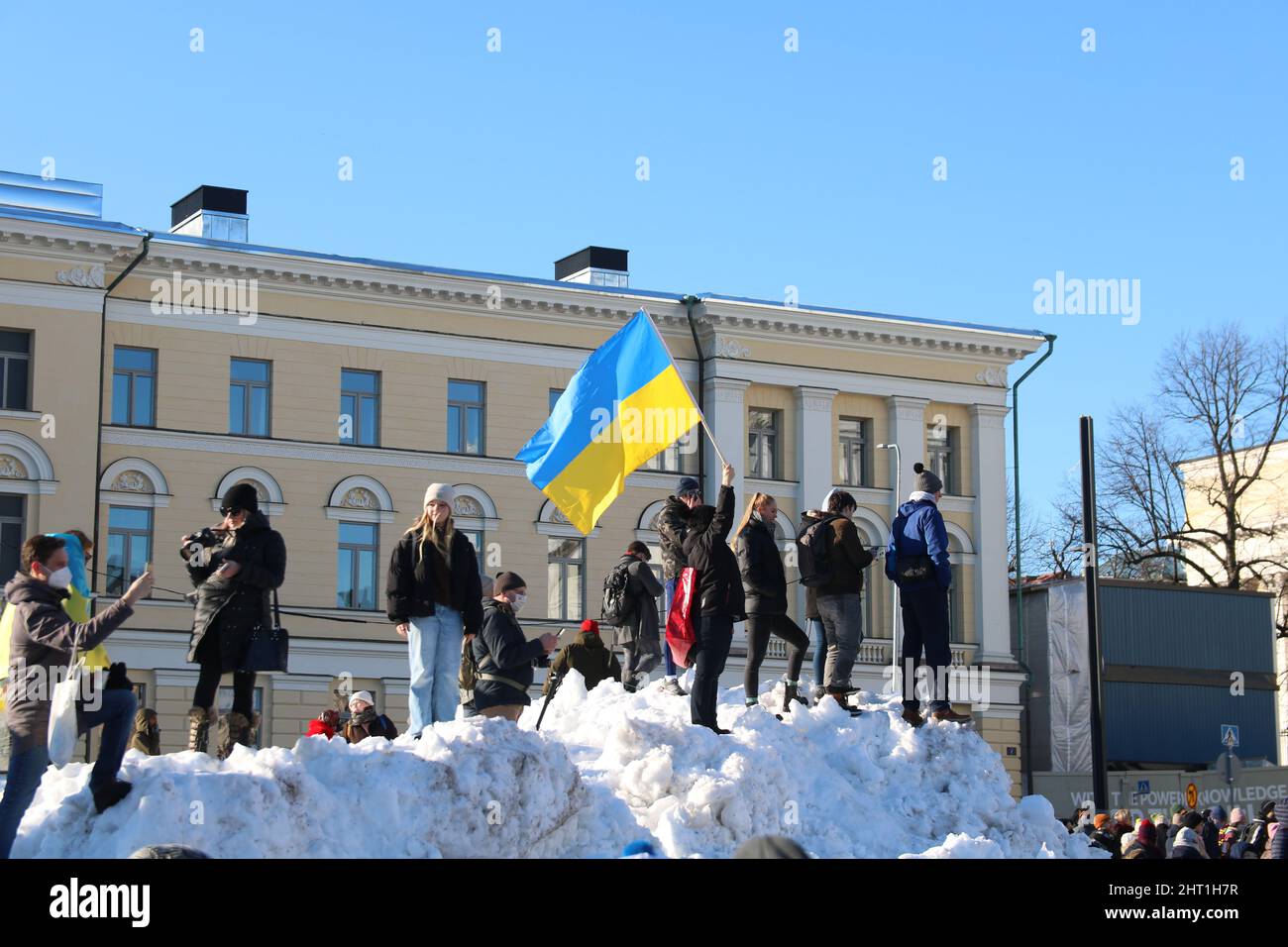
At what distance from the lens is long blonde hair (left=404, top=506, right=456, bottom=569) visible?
1212 cm

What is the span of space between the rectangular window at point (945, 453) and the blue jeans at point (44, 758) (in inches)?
1625

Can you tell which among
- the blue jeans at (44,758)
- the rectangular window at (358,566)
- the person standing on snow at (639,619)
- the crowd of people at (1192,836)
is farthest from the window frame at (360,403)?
the blue jeans at (44,758)

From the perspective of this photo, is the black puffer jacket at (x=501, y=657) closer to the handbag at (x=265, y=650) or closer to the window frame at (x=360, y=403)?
the handbag at (x=265, y=650)

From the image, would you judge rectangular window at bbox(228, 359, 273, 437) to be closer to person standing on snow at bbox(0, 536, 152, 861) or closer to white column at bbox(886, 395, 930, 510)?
white column at bbox(886, 395, 930, 510)

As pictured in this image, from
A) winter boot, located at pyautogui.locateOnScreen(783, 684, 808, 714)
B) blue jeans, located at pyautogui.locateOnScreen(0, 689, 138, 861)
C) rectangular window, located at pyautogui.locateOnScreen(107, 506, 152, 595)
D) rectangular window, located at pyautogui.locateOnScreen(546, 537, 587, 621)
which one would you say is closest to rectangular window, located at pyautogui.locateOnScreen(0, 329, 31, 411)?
rectangular window, located at pyautogui.locateOnScreen(107, 506, 152, 595)

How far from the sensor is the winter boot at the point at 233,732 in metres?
11.7

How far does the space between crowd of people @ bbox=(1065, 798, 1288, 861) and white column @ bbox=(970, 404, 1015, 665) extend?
26.8m

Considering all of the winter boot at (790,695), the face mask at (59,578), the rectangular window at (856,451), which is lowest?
the winter boot at (790,695)

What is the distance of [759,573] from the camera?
1431 cm

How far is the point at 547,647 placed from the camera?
521 inches

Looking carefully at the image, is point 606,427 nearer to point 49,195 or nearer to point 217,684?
point 217,684

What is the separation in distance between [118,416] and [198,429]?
66.2 inches
